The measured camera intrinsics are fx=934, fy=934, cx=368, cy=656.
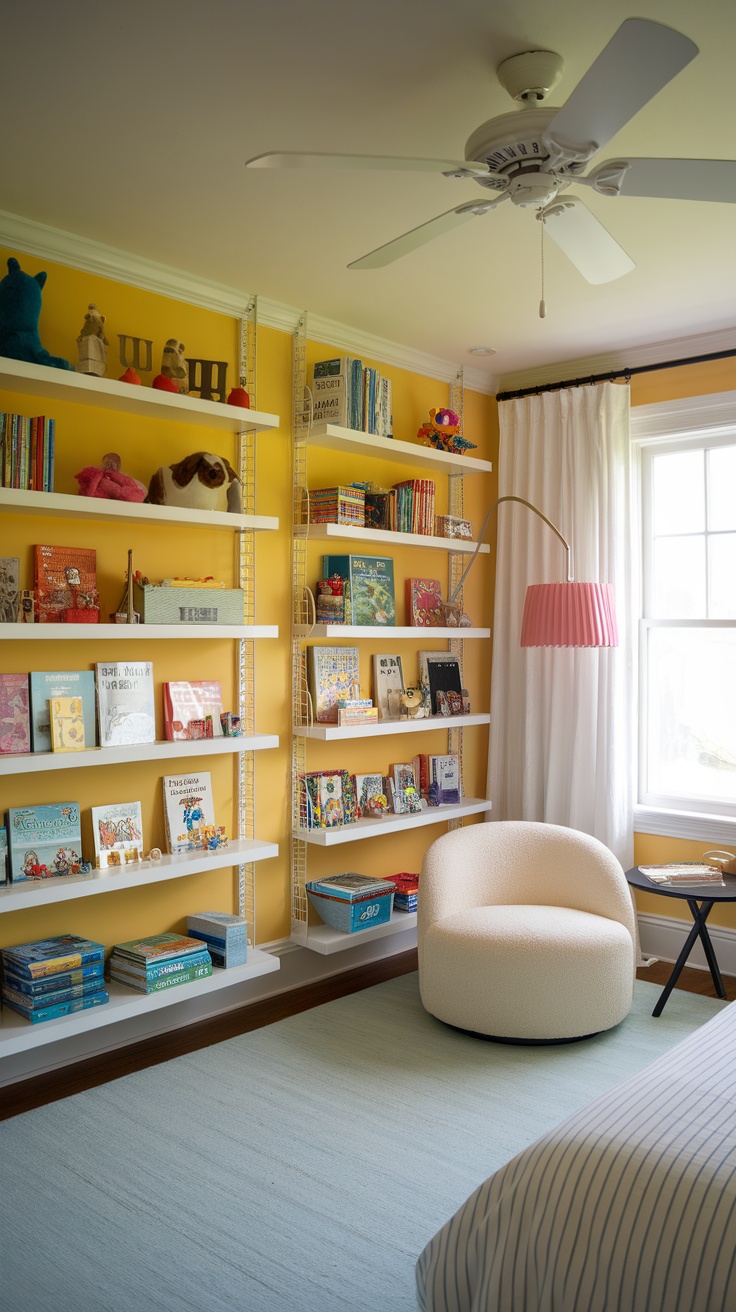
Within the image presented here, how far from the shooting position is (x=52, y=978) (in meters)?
2.76

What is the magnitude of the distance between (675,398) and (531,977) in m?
2.54

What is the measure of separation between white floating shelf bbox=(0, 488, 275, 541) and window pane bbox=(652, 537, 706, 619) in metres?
1.88

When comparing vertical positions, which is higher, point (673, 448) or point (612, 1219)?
point (673, 448)

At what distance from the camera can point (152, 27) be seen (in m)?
1.92

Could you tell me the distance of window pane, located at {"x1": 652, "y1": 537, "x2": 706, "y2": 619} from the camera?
162 inches

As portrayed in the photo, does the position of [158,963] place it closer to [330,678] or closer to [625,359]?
[330,678]

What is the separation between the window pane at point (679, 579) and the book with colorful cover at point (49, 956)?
2.78 metres

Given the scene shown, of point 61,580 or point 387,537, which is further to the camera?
point 387,537

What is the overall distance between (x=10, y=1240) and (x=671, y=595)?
3.41 meters

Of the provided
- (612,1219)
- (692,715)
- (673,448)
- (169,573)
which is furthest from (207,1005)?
(673,448)

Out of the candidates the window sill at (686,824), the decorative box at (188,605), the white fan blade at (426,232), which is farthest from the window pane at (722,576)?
the white fan blade at (426,232)

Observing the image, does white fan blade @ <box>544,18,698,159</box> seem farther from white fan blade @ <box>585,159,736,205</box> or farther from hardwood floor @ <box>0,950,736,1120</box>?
hardwood floor @ <box>0,950,736,1120</box>

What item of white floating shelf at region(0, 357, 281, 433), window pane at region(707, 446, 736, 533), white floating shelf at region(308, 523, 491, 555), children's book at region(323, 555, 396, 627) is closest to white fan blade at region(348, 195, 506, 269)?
white floating shelf at region(0, 357, 281, 433)

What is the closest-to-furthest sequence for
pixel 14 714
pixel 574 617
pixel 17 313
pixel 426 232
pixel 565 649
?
pixel 426 232
pixel 17 313
pixel 14 714
pixel 574 617
pixel 565 649
